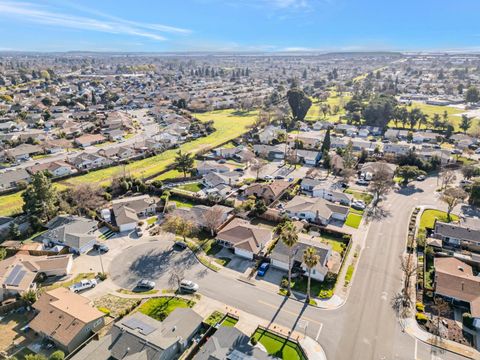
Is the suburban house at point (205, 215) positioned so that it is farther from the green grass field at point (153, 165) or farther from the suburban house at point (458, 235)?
the suburban house at point (458, 235)

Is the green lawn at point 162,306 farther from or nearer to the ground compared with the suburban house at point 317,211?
nearer to the ground

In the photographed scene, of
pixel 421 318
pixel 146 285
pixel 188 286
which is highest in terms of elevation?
pixel 421 318

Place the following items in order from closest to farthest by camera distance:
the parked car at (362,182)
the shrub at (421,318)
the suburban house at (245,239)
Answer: the shrub at (421,318) < the suburban house at (245,239) < the parked car at (362,182)

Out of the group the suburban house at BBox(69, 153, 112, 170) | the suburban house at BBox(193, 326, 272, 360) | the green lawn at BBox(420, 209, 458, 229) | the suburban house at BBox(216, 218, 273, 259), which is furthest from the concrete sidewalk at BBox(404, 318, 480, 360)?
the suburban house at BBox(69, 153, 112, 170)

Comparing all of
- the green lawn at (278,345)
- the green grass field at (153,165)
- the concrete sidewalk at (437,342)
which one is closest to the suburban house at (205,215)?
the green lawn at (278,345)

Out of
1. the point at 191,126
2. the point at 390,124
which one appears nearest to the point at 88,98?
the point at 191,126

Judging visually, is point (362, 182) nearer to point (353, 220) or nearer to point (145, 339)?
point (353, 220)

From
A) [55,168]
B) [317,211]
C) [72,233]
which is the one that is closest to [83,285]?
[72,233]
